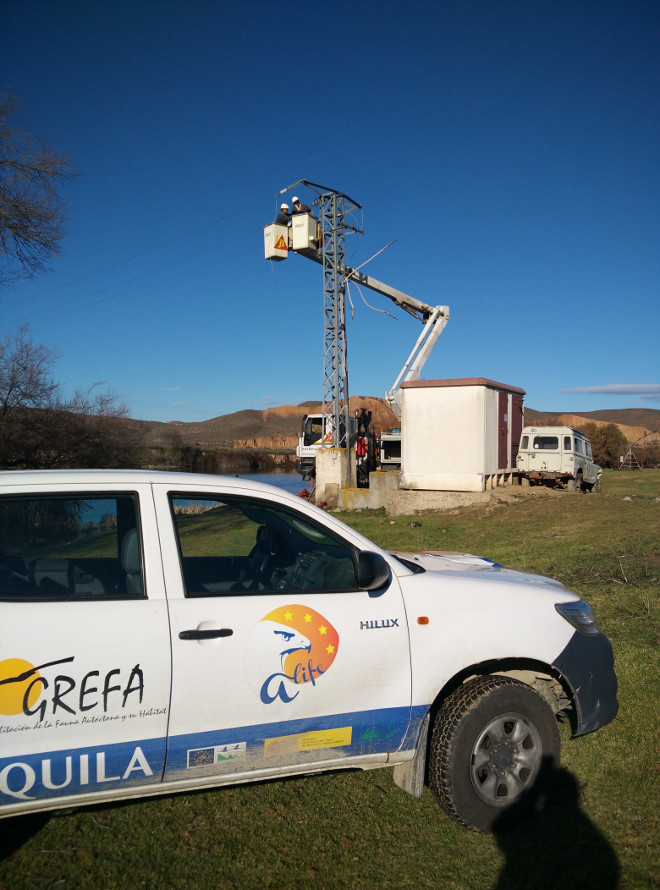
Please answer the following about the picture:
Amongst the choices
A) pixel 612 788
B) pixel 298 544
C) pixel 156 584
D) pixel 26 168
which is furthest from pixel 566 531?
pixel 26 168

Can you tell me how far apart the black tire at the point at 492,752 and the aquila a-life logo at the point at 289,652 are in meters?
0.76

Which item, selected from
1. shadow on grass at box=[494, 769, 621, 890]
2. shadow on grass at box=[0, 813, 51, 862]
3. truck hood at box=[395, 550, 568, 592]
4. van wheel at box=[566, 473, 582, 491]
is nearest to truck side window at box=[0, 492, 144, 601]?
shadow on grass at box=[0, 813, 51, 862]

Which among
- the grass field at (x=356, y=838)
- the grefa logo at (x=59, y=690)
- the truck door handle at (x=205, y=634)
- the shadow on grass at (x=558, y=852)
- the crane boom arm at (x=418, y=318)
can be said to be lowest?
the shadow on grass at (x=558, y=852)

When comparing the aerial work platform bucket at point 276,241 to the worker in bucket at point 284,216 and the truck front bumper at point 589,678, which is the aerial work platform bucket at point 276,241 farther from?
the truck front bumper at point 589,678

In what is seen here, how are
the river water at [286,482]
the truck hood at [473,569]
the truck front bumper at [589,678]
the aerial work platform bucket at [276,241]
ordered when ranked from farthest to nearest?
the river water at [286,482] < the aerial work platform bucket at [276,241] < the truck hood at [473,569] < the truck front bumper at [589,678]

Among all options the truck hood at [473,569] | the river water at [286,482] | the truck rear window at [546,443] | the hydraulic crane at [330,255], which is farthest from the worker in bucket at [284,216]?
the truck hood at [473,569]

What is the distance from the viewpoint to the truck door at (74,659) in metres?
2.58

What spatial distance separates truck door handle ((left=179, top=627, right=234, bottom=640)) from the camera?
112 inches

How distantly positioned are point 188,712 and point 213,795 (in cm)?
115

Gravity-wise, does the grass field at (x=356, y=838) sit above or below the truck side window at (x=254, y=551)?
below

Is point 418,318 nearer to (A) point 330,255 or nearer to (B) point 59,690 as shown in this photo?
(A) point 330,255

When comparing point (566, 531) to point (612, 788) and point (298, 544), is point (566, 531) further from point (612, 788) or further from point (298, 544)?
point (298, 544)

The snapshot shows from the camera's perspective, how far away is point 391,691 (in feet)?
10.4

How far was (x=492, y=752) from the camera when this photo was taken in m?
3.32
